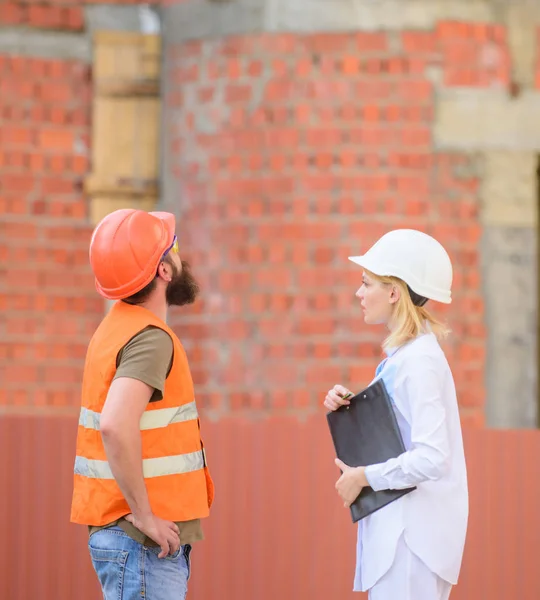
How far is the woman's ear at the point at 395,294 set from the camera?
2.76m

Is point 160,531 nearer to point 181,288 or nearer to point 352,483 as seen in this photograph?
point 352,483

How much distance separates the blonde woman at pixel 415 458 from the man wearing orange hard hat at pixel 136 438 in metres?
0.47

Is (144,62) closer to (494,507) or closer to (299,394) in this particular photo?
(299,394)

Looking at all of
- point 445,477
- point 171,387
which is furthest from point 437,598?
point 171,387

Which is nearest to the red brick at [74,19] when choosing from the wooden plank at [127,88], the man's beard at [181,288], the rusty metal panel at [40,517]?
the wooden plank at [127,88]

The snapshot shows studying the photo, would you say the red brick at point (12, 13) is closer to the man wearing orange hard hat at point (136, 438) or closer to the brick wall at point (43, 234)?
the brick wall at point (43, 234)

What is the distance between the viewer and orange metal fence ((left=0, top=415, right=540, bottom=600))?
4.26 metres

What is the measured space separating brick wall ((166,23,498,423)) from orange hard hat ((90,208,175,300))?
2.87m

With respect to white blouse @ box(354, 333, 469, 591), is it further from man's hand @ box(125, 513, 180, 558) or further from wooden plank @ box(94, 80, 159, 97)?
wooden plank @ box(94, 80, 159, 97)

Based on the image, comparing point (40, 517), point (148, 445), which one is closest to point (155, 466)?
point (148, 445)

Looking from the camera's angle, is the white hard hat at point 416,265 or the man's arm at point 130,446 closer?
the man's arm at point 130,446

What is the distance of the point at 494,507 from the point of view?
429 centimetres

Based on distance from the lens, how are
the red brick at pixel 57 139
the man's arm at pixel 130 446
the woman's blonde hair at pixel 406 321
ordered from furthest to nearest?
the red brick at pixel 57 139 < the woman's blonde hair at pixel 406 321 < the man's arm at pixel 130 446

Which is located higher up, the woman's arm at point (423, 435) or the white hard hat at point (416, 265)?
the white hard hat at point (416, 265)
